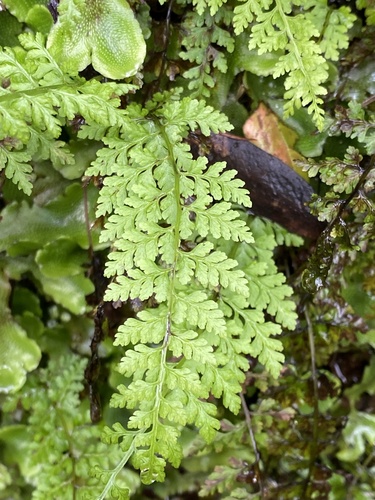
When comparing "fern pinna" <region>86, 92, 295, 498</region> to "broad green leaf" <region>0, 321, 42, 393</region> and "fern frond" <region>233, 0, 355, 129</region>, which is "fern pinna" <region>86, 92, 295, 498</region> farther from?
"broad green leaf" <region>0, 321, 42, 393</region>

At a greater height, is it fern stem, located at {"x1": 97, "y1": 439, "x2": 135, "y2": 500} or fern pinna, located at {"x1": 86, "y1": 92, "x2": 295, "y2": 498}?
fern pinna, located at {"x1": 86, "y1": 92, "x2": 295, "y2": 498}

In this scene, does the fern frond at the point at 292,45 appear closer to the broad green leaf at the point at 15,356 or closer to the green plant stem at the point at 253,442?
the green plant stem at the point at 253,442

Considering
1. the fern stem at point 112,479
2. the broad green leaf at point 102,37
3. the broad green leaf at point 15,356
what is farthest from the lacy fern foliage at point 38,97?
the fern stem at point 112,479

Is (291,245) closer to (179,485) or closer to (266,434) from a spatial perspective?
(266,434)

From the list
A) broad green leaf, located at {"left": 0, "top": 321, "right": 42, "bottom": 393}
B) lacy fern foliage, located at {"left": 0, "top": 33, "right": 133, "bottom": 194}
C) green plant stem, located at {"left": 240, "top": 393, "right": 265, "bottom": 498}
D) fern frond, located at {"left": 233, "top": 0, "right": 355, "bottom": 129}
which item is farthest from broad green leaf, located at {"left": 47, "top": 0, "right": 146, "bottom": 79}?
green plant stem, located at {"left": 240, "top": 393, "right": 265, "bottom": 498}

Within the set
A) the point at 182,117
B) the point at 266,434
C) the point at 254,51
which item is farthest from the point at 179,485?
the point at 254,51

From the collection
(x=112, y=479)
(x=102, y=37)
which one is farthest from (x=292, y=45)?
(x=112, y=479)

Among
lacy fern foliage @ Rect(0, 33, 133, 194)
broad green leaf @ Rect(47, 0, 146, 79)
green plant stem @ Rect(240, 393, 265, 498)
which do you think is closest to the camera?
lacy fern foliage @ Rect(0, 33, 133, 194)
